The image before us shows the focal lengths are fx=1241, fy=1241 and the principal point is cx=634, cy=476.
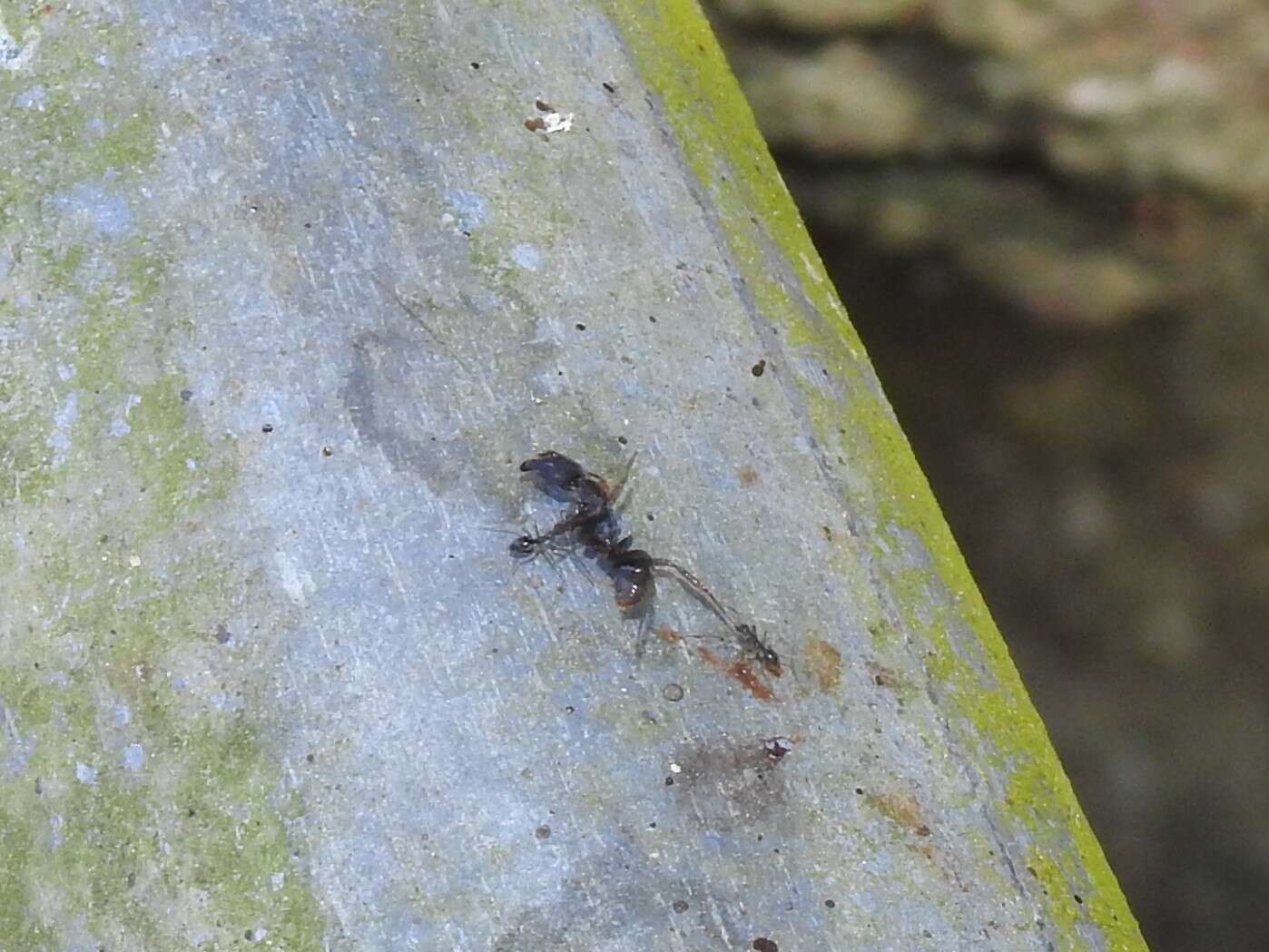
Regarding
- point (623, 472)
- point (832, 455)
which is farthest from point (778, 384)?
point (623, 472)

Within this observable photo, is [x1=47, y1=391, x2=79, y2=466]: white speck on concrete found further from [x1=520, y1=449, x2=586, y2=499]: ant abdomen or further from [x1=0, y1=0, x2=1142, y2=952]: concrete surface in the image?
[x1=520, y1=449, x2=586, y2=499]: ant abdomen

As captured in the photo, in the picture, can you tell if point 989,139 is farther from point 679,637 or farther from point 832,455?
point 679,637

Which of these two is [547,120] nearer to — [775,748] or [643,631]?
[643,631]

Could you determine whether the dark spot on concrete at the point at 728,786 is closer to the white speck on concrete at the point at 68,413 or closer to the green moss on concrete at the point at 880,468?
the green moss on concrete at the point at 880,468

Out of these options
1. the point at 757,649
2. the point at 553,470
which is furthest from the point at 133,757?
the point at 757,649

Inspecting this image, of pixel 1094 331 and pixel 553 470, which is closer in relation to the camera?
pixel 553 470

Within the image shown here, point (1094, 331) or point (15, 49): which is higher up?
point (15, 49)
